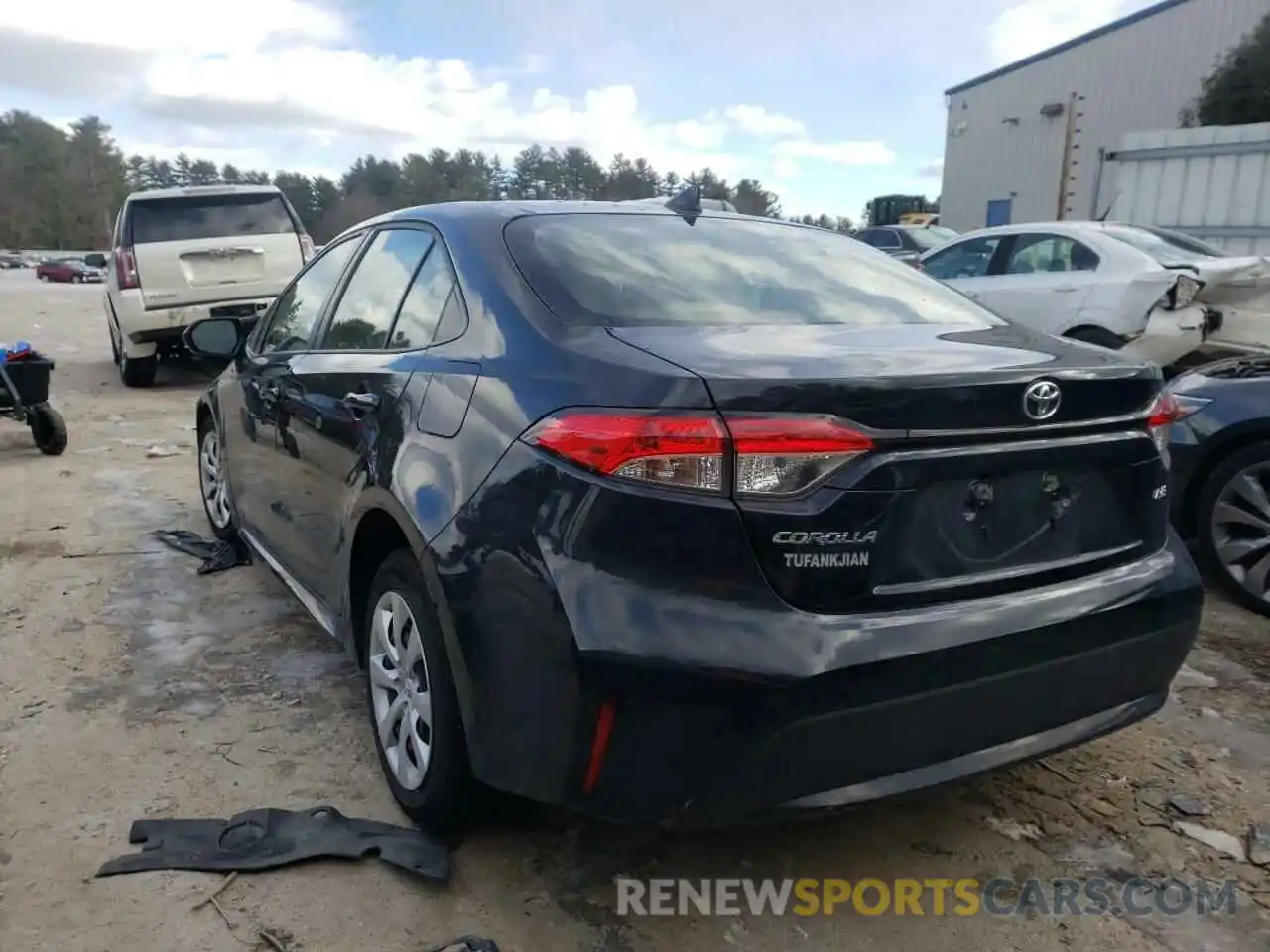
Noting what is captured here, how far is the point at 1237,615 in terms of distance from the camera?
163 inches

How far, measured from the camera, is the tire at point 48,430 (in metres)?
7.24

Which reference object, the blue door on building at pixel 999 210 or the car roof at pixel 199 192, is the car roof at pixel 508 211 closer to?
the car roof at pixel 199 192

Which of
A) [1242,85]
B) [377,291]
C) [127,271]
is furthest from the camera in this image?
[1242,85]

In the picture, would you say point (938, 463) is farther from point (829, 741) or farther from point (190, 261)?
point (190, 261)

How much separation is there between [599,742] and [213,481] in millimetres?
3721

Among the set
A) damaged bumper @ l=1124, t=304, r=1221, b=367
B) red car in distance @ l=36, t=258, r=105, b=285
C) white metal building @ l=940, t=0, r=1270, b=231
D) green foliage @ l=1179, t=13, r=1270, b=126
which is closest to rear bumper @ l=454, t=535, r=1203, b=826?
damaged bumper @ l=1124, t=304, r=1221, b=367

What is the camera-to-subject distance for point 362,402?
2852mm

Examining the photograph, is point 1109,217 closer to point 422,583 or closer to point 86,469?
point 86,469

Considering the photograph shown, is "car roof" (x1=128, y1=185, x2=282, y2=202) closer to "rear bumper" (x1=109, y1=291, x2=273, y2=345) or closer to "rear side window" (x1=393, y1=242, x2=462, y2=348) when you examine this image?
"rear bumper" (x1=109, y1=291, x2=273, y2=345)

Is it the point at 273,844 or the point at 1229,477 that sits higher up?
the point at 1229,477

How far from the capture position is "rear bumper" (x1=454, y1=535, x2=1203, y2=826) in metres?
1.94

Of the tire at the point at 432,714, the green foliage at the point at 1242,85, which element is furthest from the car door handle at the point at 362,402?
the green foliage at the point at 1242,85

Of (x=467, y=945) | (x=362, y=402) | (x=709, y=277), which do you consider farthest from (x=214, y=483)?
(x=467, y=945)

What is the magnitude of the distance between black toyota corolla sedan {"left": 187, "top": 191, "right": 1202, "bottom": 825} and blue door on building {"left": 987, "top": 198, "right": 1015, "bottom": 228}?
A: 2731 cm
